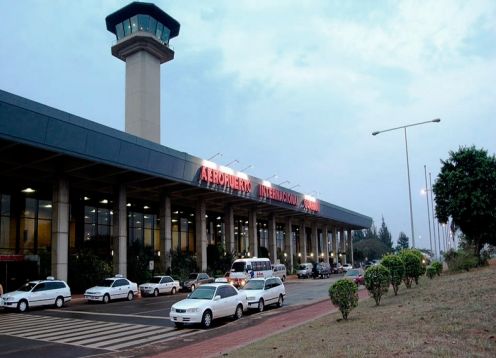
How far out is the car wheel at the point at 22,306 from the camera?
27708 millimetres

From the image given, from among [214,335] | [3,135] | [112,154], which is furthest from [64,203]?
[214,335]

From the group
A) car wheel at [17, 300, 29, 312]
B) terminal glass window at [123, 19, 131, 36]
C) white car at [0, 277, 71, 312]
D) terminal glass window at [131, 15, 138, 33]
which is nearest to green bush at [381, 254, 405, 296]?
white car at [0, 277, 71, 312]

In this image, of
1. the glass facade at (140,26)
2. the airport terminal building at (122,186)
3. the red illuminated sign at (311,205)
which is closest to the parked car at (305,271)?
the airport terminal building at (122,186)

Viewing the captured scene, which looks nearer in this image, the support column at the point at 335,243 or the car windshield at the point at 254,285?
the car windshield at the point at 254,285

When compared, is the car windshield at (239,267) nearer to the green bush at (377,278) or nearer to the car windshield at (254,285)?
the car windshield at (254,285)

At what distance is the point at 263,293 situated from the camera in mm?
25562

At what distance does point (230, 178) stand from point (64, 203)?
1952 centimetres

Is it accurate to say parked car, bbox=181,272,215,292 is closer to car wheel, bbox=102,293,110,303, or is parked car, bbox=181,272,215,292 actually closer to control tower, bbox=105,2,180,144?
car wheel, bbox=102,293,110,303

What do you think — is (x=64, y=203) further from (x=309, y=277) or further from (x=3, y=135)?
(x=309, y=277)

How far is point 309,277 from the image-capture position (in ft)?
213

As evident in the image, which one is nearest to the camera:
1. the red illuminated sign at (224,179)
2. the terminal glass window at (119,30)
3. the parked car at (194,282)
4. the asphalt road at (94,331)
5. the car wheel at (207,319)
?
the asphalt road at (94,331)

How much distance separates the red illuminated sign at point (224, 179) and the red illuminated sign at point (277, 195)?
3.89 metres

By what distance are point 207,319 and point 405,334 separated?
31.9ft

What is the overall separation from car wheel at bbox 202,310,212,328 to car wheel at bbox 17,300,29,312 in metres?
13.9
